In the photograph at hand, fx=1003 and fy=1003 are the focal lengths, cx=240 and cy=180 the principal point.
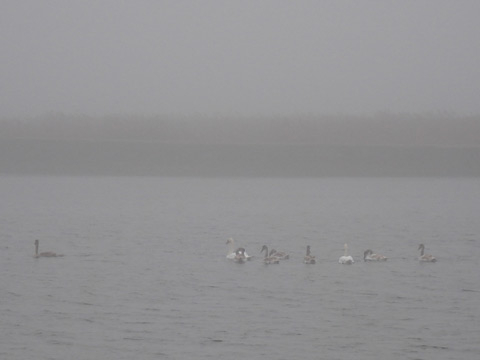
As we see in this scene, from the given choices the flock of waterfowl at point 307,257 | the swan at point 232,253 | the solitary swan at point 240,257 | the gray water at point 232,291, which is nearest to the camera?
the gray water at point 232,291

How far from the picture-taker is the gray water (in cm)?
1428

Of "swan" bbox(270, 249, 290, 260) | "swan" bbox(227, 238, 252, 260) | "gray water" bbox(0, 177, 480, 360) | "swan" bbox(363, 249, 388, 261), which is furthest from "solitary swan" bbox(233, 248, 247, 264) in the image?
"swan" bbox(363, 249, 388, 261)

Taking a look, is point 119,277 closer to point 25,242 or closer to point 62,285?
point 62,285

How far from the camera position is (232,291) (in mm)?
18641

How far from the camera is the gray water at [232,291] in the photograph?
1428cm

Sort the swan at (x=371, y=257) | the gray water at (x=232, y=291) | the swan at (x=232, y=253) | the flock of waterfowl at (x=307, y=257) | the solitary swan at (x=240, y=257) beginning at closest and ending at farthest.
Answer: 1. the gray water at (x=232, y=291)
2. the flock of waterfowl at (x=307, y=257)
3. the solitary swan at (x=240, y=257)
4. the swan at (x=371, y=257)
5. the swan at (x=232, y=253)

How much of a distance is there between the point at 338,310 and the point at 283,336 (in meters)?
2.18

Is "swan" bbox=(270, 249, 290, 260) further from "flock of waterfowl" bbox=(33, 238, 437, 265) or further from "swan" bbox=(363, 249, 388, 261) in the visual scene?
"swan" bbox=(363, 249, 388, 261)

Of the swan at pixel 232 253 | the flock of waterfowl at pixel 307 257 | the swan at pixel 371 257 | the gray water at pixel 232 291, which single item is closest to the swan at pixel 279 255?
the flock of waterfowl at pixel 307 257

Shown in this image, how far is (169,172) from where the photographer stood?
8406cm

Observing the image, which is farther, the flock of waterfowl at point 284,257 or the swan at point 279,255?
the swan at point 279,255

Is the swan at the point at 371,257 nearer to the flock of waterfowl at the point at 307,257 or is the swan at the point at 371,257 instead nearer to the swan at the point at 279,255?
the flock of waterfowl at the point at 307,257

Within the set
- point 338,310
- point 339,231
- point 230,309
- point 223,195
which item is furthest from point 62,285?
point 223,195

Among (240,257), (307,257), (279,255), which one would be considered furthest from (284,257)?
(240,257)
